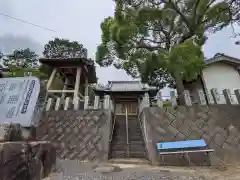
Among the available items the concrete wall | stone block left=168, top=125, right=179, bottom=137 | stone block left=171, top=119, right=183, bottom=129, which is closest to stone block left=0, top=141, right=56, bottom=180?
stone block left=168, top=125, right=179, bottom=137

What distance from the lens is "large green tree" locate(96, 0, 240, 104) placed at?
22.4ft

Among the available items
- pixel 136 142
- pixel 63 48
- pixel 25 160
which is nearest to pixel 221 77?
pixel 136 142

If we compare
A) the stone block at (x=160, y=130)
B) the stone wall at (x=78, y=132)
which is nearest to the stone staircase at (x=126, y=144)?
the stone wall at (x=78, y=132)

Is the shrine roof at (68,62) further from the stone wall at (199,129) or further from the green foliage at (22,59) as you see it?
the green foliage at (22,59)

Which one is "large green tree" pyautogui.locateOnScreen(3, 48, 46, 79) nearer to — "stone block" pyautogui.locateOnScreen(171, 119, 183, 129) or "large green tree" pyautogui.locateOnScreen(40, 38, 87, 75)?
"large green tree" pyautogui.locateOnScreen(40, 38, 87, 75)

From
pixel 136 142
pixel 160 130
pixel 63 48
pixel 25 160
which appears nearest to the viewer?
pixel 25 160

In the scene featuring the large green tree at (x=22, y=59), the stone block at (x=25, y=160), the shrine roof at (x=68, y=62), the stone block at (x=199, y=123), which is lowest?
the stone block at (x=25, y=160)

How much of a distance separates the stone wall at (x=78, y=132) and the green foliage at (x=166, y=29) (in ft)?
13.1

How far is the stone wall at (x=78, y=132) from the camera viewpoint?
7.34 meters

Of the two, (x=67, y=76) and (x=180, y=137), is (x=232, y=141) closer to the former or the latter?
(x=180, y=137)

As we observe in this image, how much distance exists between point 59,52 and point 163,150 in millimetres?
21090

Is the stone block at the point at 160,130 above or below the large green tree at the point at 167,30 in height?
below

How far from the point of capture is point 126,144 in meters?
8.38

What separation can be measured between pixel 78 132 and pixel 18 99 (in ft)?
14.9
